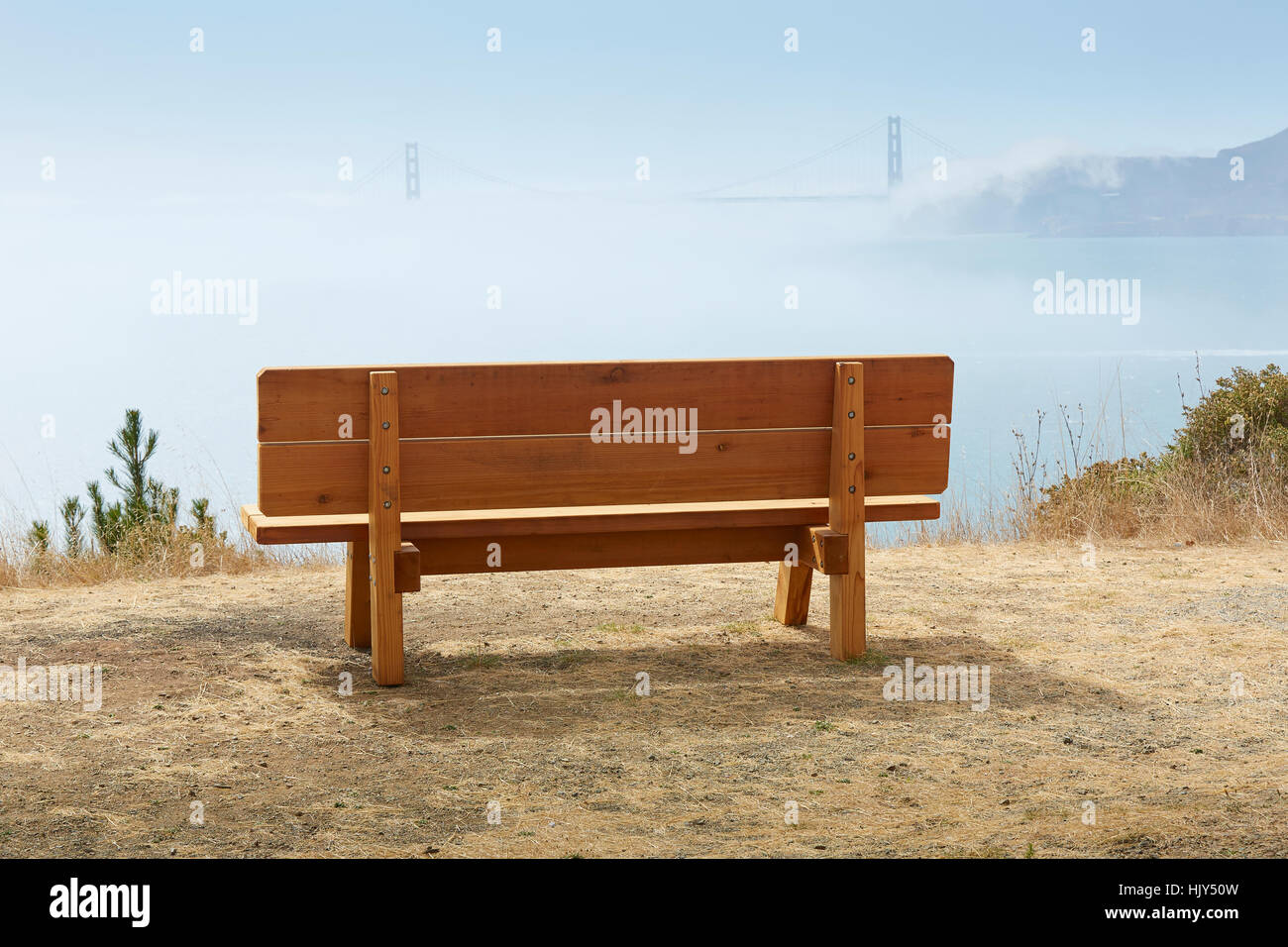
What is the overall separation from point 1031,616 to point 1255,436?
4.50m

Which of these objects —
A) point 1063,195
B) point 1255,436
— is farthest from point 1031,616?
point 1063,195

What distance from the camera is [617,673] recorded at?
4.39m

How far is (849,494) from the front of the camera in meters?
4.29

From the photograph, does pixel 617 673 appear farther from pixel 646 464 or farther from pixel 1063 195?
pixel 1063 195

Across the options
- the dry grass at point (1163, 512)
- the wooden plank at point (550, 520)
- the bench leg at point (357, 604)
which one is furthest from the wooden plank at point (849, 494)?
the dry grass at point (1163, 512)

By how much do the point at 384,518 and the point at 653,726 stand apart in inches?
42.5

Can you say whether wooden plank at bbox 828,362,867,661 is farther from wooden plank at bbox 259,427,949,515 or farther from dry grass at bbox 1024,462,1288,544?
dry grass at bbox 1024,462,1288,544

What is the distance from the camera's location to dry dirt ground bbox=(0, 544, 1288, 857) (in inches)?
113

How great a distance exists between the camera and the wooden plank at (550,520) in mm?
4074

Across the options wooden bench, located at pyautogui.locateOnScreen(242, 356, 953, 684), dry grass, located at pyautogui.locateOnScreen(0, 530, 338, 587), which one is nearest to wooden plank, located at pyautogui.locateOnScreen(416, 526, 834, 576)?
wooden bench, located at pyautogui.locateOnScreen(242, 356, 953, 684)

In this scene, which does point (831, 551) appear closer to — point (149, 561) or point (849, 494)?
point (849, 494)

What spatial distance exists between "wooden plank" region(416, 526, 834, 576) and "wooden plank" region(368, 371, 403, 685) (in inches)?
5.9

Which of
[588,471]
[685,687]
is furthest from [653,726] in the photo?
[588,471]

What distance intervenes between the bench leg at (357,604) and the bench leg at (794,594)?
163 centimetres
